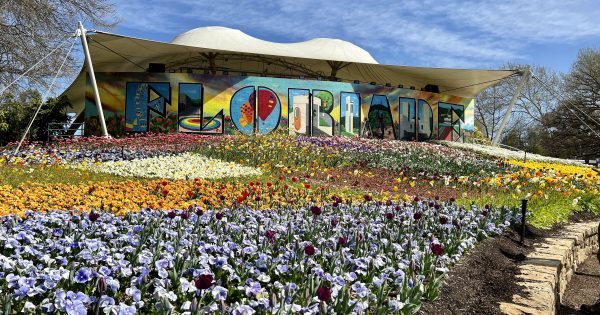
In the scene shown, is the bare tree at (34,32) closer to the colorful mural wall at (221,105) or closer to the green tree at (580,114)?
the colorful mural wall at (221,105)

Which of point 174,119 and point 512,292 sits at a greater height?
point 174,119

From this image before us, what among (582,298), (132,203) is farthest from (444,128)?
(132,203)

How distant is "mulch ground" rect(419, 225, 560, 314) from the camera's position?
3.28 m

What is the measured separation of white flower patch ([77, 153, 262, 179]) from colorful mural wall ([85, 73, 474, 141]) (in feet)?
28.6

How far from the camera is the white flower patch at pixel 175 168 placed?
9766 millimetres

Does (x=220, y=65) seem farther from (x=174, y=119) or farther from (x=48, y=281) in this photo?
(x=48, y=281)

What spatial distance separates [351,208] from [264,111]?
15891mm

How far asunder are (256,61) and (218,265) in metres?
28.2

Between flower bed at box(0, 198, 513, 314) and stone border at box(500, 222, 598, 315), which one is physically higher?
flower bed at box(0, 198, 513, 314)

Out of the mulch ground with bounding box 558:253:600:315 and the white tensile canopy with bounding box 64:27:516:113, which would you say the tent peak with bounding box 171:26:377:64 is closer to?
the white tensile canopy with bounding box 64:27:516:113

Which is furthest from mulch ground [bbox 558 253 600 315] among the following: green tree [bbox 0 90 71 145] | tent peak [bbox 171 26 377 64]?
green tree [bbox 0 90 71 145]

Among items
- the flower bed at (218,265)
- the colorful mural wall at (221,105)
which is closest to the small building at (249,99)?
the colorful mural wall at (221,105)

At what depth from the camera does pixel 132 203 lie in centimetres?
587

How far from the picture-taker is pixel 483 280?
3943 millimetres
